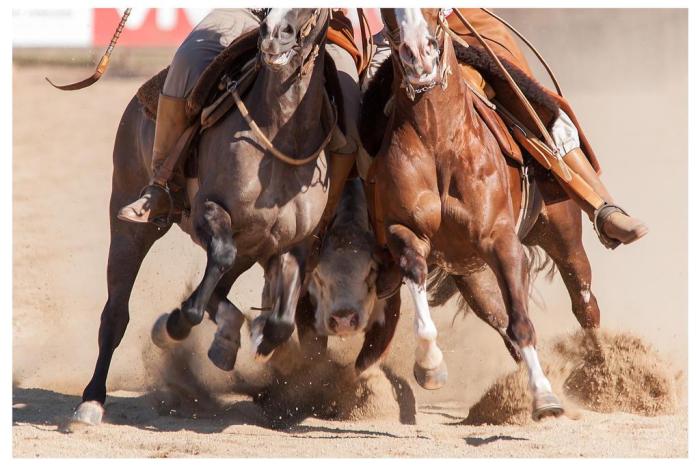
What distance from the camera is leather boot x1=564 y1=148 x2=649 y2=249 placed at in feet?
20.3

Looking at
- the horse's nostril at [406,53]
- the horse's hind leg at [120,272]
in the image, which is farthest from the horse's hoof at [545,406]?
the horse's hind leg at [120,272]

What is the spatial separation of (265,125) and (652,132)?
782 cm

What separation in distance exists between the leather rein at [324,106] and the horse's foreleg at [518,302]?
0.93 metres

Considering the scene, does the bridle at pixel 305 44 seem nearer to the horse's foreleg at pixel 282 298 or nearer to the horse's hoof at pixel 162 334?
the horse's foreleg at pixel 282 298

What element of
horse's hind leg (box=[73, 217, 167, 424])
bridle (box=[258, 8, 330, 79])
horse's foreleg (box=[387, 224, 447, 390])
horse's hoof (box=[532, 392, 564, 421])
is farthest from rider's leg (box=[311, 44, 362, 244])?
horse's hoof (box=[532, 392, 564, 421])

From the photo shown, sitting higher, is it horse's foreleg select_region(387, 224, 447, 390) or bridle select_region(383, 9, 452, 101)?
bridle select_region(383, 9, 452, 101)

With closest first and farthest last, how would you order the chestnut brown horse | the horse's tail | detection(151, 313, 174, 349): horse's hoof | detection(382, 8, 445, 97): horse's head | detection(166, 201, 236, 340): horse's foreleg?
detection(382, 8, 445, 97): horse's head < the chestnut brown horse < detection(166, 201, 236, 340): horse's foreleg < detection(151, 313, 174, 349): horse's hoof < the horse's tail

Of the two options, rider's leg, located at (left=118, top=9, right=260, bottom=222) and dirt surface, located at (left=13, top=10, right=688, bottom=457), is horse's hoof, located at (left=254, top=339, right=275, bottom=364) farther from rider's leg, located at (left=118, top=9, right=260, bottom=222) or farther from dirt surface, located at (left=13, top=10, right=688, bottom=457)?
rider's leg, located at (left=118, top=9, right=260, bottom=222)

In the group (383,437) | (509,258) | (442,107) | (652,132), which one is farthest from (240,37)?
(652,132)

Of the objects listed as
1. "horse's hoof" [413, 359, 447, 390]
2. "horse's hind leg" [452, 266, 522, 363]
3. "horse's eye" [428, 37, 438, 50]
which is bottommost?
"horse's hoof" [413, 359, 447, 390]

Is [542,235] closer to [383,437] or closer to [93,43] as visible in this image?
[383,437]

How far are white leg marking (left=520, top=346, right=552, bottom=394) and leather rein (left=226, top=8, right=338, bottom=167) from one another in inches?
53.6

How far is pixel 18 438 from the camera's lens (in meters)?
5.96

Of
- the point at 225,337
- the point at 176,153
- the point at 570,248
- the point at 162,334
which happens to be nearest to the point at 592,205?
the point at 570,248
